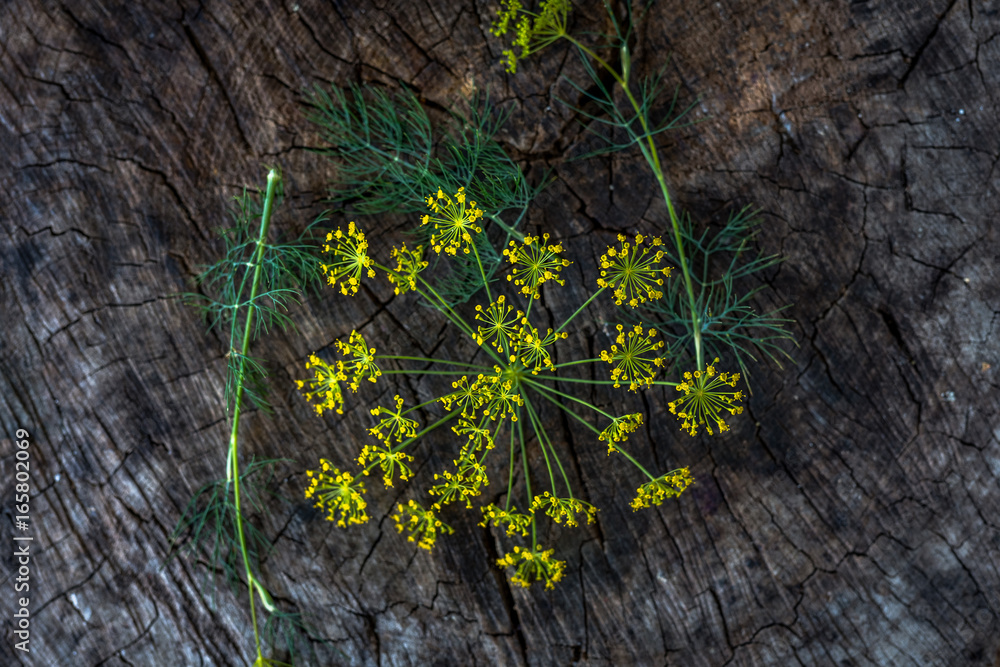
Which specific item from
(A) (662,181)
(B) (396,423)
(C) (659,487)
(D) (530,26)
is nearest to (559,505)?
(C) (659,487)

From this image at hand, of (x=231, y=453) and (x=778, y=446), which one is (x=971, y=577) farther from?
(x=231, y=453)

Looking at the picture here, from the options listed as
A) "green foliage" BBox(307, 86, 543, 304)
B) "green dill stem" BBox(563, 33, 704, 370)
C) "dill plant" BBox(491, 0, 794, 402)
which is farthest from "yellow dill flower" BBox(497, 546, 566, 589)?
"green foliage" BBox(307, 86, 543, 304)

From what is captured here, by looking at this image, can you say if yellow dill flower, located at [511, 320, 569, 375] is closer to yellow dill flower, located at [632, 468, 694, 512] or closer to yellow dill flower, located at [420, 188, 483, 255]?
yellow dill flower, located at [420, 188, 483, 255]

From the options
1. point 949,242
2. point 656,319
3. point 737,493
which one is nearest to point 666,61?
point 656,319

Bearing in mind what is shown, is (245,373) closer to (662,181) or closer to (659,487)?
(659,487)

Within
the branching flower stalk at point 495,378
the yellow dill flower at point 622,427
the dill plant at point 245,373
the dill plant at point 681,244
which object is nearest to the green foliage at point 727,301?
the dill plant at point 681,244
